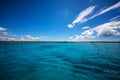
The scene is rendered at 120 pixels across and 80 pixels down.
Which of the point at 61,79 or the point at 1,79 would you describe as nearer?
the point at 1,79

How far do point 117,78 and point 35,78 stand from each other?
296 inches

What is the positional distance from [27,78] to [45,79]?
169cm

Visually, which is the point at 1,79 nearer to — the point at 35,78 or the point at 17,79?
the point at 17,79

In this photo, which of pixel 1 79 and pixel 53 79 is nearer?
pixel 1 79

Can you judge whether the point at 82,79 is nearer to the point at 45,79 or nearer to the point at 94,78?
the point at 94,78

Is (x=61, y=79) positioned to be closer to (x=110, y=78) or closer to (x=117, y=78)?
(x=110, y=78)

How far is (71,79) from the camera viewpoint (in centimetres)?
759

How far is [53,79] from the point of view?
301 inches

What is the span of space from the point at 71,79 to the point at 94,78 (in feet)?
7.07

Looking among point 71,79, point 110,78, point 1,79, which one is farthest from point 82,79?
point 1,79

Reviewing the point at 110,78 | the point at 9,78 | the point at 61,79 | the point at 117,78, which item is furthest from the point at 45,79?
the point at 117,78

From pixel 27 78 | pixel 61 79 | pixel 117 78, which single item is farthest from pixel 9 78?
pixel 117 78

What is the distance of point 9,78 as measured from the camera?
7.48 m

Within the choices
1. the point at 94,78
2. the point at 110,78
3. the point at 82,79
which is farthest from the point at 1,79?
the point at 110,78
